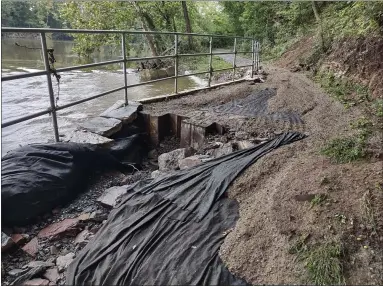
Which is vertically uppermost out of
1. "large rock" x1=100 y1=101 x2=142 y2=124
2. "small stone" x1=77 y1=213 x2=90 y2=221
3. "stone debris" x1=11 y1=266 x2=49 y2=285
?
"large rock" x1=100 y1=101 x2=142 y2=124

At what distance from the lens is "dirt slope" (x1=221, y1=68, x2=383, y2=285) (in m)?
1.66

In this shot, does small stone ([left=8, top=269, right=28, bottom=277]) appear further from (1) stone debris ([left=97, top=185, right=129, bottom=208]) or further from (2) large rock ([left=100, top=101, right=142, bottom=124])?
(2) large rock ([left=100, top=101, right=142, bottom=124])

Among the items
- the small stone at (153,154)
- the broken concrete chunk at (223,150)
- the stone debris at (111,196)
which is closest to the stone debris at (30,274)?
the stone debris at (111,196)

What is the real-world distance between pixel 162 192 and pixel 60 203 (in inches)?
38.8

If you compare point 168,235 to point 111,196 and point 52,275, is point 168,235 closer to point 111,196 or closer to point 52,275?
point 52,275

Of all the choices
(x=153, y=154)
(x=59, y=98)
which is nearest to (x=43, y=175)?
(x=153, y=154)

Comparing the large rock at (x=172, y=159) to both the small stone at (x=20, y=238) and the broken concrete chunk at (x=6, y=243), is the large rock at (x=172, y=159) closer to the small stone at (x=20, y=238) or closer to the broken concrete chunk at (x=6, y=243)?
the small stone at (x=20, y=238)

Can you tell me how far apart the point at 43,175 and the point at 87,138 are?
2.54 feet

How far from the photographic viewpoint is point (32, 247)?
2.25m

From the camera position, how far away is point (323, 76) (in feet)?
23.6

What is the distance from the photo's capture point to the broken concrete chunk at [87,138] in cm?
323

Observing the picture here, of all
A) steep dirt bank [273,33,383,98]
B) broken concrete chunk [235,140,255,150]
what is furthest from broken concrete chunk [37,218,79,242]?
steep dirt bank [273,33,383,98]

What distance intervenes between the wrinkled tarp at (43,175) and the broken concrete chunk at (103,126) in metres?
0.30

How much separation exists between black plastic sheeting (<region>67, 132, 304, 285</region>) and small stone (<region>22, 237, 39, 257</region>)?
1.50ft
